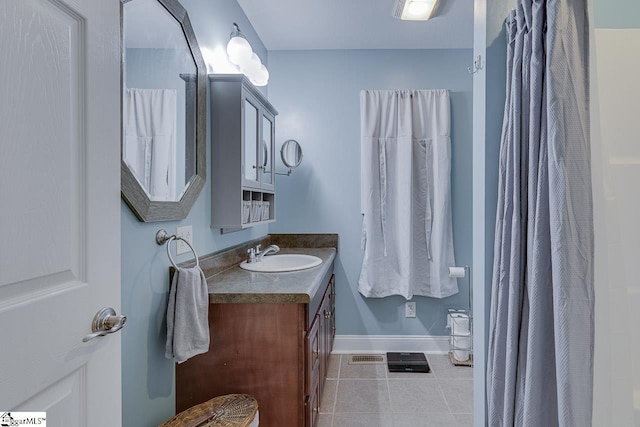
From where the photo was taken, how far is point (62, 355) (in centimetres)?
73

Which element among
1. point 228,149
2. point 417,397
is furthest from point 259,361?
point 417,397

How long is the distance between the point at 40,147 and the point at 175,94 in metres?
0.94

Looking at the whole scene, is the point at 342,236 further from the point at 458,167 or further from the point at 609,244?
the point at 609,244

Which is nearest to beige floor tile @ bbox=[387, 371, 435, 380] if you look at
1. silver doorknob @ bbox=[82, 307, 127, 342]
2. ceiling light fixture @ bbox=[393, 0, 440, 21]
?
silver doorknob @ bbox=[82, 307, 127, 342]

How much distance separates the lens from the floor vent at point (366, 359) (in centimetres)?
286

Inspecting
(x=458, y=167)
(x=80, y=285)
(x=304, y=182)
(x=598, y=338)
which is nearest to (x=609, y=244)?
(x=598, y=338)

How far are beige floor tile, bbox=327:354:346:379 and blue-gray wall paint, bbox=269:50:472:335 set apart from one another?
216 millimetres

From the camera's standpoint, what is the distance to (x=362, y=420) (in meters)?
2.08

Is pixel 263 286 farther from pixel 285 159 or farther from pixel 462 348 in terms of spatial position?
pixel 462 348

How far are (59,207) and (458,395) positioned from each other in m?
2.51

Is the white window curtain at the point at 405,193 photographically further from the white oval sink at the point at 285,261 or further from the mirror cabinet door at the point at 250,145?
the mirror cabinet door at the point at 250,145

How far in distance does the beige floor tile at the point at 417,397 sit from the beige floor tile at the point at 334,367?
416mm

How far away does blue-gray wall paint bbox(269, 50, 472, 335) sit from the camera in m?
3.03

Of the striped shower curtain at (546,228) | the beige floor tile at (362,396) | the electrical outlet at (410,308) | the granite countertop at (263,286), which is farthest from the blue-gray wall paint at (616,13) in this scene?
the electrical outlet at (410,308)
